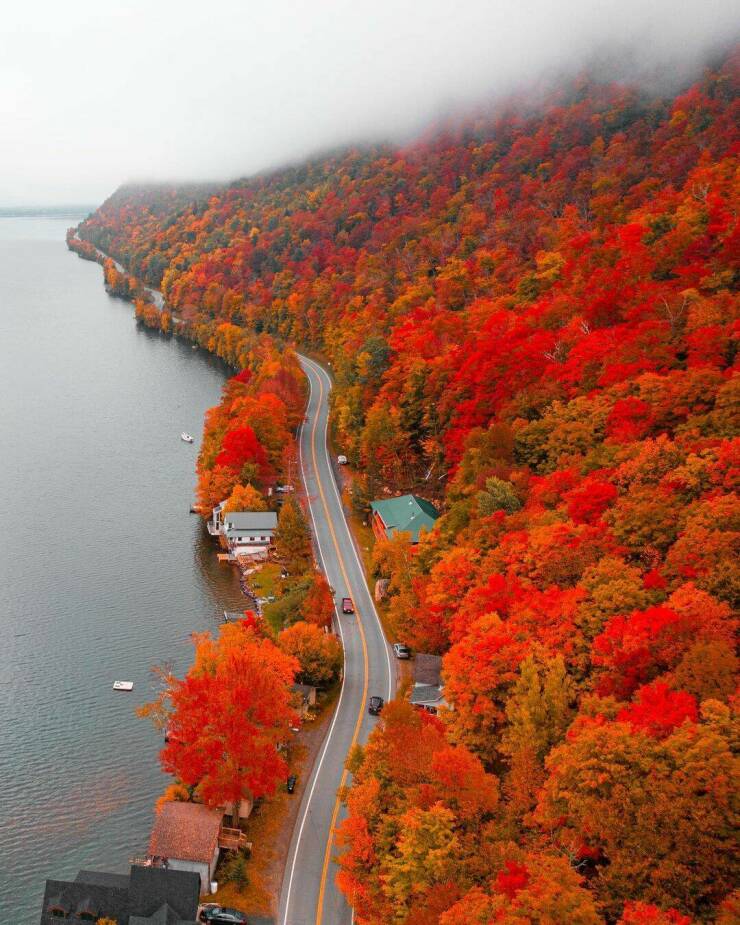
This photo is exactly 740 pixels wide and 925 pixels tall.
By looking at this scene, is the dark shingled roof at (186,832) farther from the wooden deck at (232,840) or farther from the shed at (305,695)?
the shed at (305,695)

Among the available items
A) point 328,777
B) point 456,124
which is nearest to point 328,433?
point 328,777

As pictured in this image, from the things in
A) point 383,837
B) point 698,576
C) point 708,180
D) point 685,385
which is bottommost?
point 383,837

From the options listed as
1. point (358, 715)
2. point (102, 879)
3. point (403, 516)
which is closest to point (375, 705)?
point (358, 715)

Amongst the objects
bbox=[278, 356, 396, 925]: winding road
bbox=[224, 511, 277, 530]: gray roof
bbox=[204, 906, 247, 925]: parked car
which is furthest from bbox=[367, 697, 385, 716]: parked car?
bbox=[224, 511, 277, 530]: gray roof

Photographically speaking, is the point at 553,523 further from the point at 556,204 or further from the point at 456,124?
the point at 456,124

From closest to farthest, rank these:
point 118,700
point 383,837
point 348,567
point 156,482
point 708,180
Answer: point 383,837
point 118,700
point 348,567
point 708,180
point 156,482

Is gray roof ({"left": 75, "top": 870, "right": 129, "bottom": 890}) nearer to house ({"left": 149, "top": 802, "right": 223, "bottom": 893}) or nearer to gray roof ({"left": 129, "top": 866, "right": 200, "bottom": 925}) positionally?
gray roof ({"left": 129, "top": 866, "right": 200, "bottom": 925})

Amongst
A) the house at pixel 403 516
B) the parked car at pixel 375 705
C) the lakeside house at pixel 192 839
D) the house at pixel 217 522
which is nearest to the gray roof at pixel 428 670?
the parked car at pixel 375 705

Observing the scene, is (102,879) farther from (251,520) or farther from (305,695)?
(251,520)
